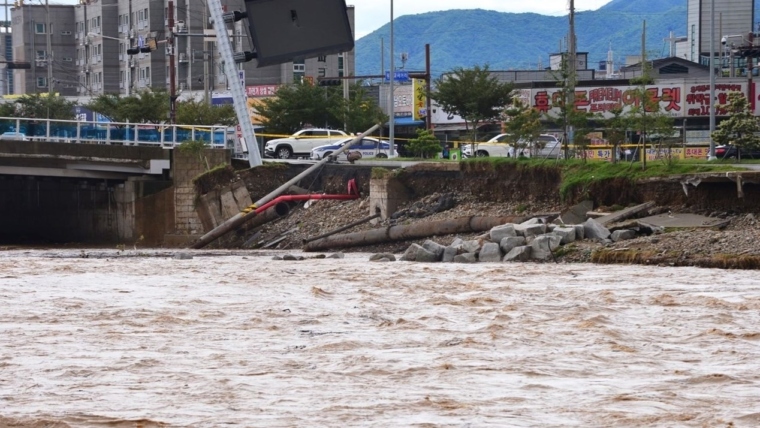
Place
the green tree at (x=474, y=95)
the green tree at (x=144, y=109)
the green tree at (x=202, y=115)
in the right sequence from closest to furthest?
the green tree at (x=202, y=115), the green tree at (x=474, y=95), the green tree at (x=144, y=109)

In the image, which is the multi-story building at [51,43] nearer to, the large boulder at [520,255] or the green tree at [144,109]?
the green tree at [144,109]

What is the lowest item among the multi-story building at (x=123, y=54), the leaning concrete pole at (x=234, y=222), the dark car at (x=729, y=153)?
the leaning concrete pole at (x=234, y=222)

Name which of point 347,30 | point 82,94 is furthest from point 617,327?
point 82,94

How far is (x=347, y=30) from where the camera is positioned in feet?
161

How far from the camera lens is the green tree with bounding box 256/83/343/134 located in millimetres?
72062

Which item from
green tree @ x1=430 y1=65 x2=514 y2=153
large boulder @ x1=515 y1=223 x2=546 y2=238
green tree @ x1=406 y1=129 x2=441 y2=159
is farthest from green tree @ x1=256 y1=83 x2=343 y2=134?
large boulder @ x1=515 y1=223 x2=546 y2=238

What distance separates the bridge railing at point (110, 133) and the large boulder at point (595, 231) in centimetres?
2049

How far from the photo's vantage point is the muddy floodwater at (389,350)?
1302 cm

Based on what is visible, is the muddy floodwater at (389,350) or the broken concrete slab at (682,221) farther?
the broken concrete slab at (682,221)

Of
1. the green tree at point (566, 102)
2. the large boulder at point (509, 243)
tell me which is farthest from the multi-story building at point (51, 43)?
the large boulder at point (509, 243)

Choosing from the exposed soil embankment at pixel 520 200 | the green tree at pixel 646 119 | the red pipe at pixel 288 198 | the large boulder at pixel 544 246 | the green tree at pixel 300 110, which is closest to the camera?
the exposed soil embankment at pixel 520 200

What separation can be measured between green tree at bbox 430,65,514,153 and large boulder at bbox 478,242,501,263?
33138mm

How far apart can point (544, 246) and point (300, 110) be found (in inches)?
1713

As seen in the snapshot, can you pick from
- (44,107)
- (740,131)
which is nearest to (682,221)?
(740,131)
